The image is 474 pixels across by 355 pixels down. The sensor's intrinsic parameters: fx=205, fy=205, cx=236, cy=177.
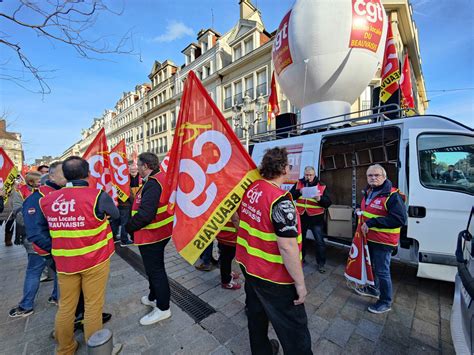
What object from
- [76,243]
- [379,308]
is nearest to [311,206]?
[379,308]

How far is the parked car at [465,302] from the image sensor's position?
138 centimetres

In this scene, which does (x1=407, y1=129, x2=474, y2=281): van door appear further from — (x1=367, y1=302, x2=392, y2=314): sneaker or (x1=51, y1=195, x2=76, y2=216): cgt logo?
(x1=51, y1=195, x2=76, y2=216): cgt logo

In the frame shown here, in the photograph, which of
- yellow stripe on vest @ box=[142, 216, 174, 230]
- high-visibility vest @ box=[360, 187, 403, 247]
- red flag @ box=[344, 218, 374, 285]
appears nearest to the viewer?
yellow stripe on vest @ box=[142, 216, 174, 230]

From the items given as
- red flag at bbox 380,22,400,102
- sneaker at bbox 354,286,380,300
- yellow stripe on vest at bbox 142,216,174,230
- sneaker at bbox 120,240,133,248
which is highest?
red flag at bbox 380,22,400,102

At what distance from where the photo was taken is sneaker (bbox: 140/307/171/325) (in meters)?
2.44

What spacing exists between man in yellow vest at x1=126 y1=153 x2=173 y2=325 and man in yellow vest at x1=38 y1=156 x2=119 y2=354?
0.28 meters

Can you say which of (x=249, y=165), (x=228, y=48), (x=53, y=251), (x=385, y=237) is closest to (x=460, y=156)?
(x=385, y=237)

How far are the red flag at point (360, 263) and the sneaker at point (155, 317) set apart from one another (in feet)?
8.55

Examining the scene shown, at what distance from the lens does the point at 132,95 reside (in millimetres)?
40875

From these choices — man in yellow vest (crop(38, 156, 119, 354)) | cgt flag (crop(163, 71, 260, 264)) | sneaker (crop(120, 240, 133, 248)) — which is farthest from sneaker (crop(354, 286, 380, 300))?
sneaker (crop(120, 240, 133, 248))

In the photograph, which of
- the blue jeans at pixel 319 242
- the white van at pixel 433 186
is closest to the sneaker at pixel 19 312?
the blue jeans at pixel 319 242

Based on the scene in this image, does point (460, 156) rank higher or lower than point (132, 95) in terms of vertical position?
lower

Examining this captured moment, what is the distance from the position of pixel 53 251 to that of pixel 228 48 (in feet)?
82.7

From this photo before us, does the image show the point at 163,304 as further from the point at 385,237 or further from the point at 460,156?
the point at 460,156
